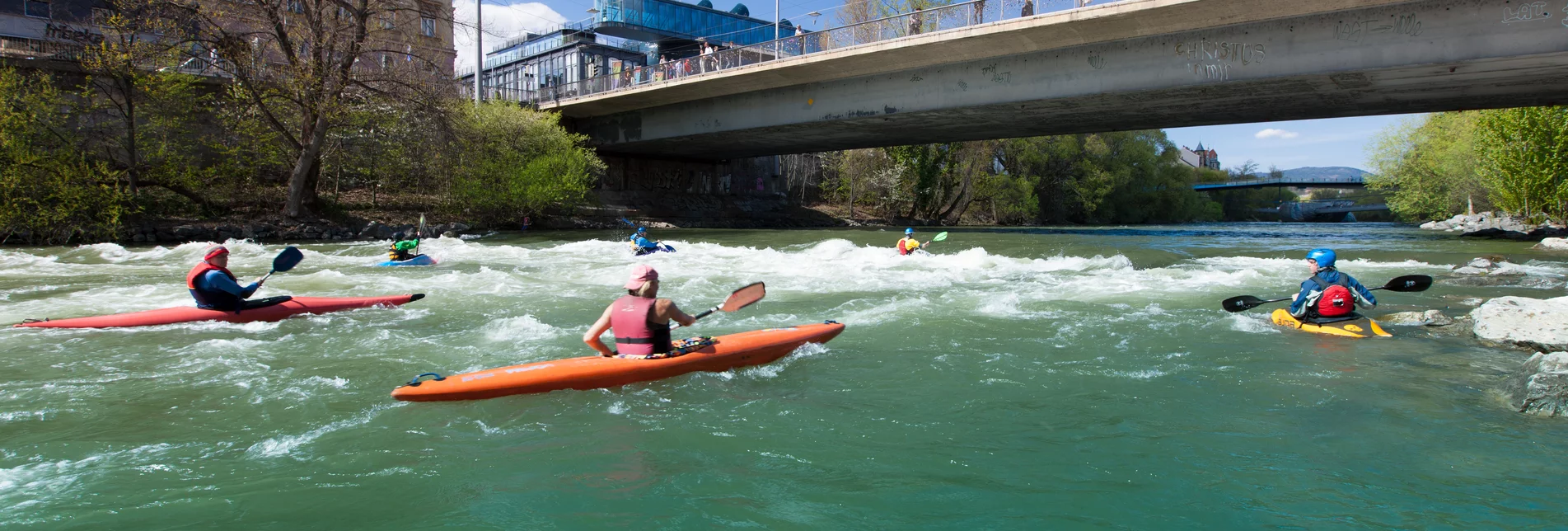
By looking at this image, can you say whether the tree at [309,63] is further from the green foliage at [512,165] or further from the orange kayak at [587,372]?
the orange kayak at [587,372]

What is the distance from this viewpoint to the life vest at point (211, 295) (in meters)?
8.73

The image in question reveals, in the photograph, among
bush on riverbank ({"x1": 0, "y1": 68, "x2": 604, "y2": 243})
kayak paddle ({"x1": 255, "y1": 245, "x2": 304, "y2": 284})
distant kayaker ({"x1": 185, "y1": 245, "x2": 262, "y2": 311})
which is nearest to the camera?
distant kayaker ({"x1": 185, "y1": 245, "x2": 262, "y2": 311})

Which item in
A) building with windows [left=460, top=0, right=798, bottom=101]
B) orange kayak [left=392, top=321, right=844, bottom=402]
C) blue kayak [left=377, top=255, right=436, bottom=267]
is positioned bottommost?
orange kayak [left=392, top=321, right=844, bottom=402]

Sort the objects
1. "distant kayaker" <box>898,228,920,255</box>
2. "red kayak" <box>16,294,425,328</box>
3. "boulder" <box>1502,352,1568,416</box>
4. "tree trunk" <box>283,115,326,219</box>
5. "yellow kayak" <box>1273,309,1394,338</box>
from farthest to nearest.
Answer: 1. "tree trunk" <box>283,115,326,219</box>
2. "distant kayaker" <box>898,228,920,255</box>
3. "red kayak" <box>16,294,425,328</box>
4. "yellow kayak" <box>1273,309,1394,338</box>
5. "boulder" <box>1502,352,1568,416</box>

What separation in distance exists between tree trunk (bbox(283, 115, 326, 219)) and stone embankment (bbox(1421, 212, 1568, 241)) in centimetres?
3474

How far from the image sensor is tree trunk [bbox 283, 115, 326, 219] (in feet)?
76.1

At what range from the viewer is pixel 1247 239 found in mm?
28062

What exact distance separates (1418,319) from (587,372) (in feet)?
29.8

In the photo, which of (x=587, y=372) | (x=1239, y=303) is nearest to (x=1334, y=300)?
(x=1239, y=303)

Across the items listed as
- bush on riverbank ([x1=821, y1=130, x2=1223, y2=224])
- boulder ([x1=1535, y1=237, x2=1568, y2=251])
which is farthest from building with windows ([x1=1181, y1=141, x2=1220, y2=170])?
boulder ([x1=1535, y1=237, x2=1568, y2=251])

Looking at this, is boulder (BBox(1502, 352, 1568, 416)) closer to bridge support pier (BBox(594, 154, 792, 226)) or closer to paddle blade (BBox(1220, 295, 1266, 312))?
paddle blade (BBox(1220, 295, 1266, 312))

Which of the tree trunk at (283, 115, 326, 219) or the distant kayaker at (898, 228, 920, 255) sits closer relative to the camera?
the distant kayaker at (898, 228, 920, 255)

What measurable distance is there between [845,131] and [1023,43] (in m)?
9.07

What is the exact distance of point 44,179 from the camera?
19.8m
